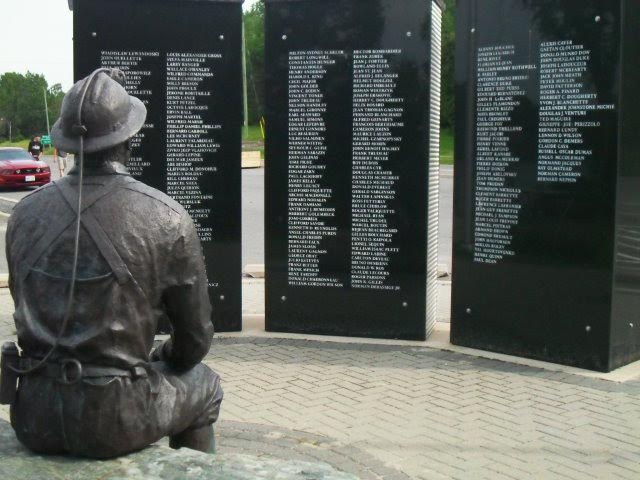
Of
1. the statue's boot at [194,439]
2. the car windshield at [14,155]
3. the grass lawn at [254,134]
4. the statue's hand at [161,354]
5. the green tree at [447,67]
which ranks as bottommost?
the statue's boot at [194,439]

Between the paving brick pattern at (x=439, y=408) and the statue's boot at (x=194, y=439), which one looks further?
the paving brick pattern at (x=439, y=408)

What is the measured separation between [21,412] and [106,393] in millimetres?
367

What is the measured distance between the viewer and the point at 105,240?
328 centimetres

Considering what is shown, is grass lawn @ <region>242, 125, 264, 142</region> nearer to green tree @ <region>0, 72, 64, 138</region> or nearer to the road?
green tree @ <region>0, 72, 64, 138</region>

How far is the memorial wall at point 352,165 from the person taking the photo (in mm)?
7789

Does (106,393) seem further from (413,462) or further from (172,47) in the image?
(172,47)

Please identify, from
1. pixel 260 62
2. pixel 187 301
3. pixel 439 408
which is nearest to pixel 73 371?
pixel 187 301

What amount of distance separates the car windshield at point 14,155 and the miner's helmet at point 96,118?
3116 centimetres

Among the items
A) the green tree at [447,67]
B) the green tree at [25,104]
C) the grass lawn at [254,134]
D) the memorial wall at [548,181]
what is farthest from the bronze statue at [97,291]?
the green tree at [25,104]

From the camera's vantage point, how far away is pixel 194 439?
12.4 feet

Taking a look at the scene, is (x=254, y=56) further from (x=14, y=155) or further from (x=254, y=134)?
(x=14, y=155)

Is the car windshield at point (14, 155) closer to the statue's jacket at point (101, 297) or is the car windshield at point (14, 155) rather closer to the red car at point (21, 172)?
the red car at point (21, 172)

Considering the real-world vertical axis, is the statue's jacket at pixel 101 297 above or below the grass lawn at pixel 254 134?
below

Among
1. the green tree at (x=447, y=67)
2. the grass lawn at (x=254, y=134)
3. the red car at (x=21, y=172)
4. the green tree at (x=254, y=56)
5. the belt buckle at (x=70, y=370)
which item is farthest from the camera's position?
the green tree at (x=254, y=56)
